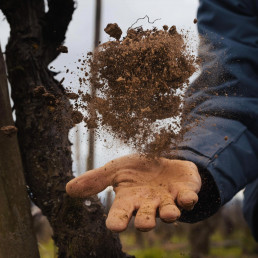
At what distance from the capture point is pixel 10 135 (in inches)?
40.6

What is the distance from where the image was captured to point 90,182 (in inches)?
37.8

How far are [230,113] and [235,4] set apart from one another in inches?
20.5

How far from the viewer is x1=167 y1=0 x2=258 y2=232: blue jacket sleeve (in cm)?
116

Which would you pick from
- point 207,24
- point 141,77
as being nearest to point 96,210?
point 141,77

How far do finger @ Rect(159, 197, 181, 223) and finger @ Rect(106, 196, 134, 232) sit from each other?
0.27 ft

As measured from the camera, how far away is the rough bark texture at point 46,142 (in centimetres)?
110

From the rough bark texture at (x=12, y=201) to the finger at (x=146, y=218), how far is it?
0.39 m

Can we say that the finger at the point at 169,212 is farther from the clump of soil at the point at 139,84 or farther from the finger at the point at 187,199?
the clump of soil at the point at 139,84

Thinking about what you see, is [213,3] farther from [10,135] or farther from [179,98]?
[10,135]

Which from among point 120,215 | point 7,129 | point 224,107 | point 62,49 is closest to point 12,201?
point 7,129

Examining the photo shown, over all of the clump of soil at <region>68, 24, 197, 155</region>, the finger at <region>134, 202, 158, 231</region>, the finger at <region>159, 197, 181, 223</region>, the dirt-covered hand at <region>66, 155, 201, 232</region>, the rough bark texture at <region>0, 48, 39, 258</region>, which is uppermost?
the clump of soil at <region>68, 24, 197, 155</region>

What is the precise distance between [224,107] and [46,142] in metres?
0.64

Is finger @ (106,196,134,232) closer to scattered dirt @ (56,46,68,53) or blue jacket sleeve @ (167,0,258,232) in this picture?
blue jacket sleeve @ (167,0,258,232)

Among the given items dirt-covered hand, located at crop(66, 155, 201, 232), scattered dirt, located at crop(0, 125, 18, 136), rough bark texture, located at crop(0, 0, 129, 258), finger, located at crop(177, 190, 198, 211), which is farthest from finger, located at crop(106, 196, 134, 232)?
scattered dirt, located at crop(0, 125, 18, 136)
